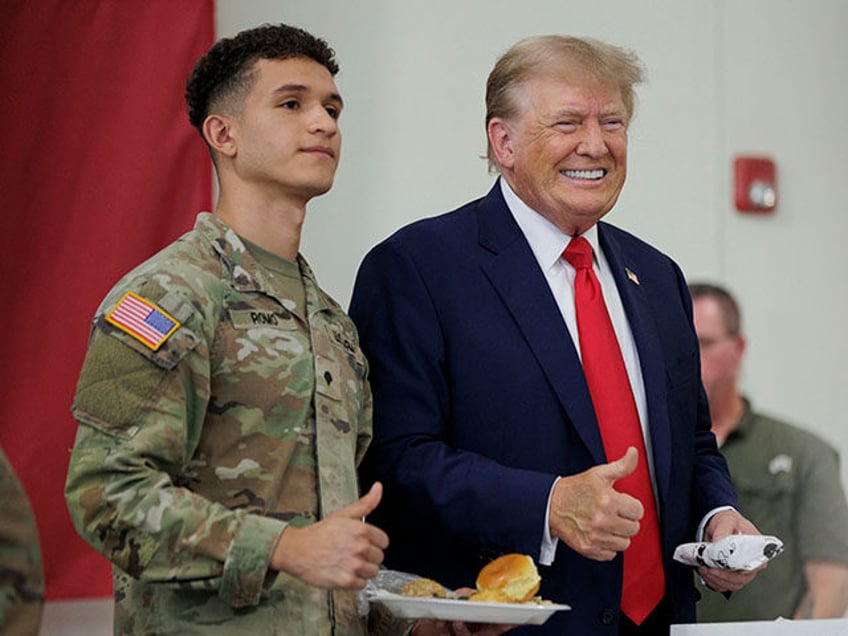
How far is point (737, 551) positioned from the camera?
190 cm

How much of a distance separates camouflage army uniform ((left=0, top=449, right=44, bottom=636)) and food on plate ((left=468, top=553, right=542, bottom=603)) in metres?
0.75

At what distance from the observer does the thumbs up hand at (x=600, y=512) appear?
175cm

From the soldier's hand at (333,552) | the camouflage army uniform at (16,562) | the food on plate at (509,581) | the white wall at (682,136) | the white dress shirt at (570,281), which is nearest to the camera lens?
the camouflage army uniform at (16,562)

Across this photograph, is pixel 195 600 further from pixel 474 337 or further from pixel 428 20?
A: pixel 428 20

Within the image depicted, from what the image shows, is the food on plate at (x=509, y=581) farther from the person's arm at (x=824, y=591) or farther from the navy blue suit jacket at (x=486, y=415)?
the person's arm at (x=824, y=591)

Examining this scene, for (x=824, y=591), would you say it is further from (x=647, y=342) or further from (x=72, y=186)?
(x=72, y=186)

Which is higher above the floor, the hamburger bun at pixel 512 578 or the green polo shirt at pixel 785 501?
the hamburger bun at pixel 512 578

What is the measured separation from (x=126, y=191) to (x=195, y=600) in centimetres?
155

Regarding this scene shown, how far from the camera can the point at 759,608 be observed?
11.7 feet

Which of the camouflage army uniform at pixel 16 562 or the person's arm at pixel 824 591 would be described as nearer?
the camouflage army uniform at pixel 16 562

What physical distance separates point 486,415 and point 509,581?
1.10 feet

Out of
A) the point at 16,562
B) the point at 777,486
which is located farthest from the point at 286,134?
the point at 777,486

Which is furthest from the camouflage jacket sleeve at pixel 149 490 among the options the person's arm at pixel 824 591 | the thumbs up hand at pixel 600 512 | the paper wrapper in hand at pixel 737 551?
the person's arm at pixel 824 591

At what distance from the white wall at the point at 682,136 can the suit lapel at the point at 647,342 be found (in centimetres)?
116
